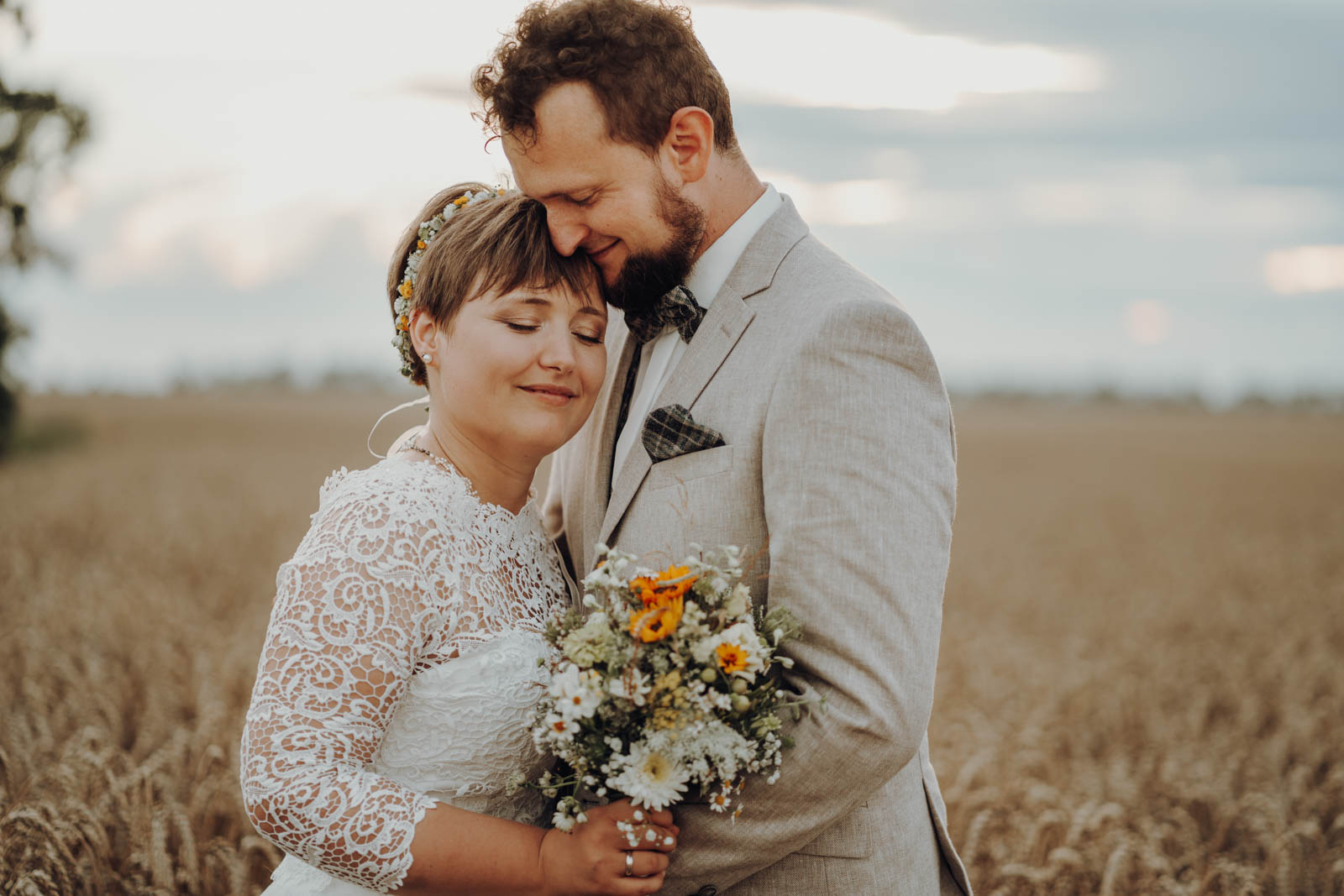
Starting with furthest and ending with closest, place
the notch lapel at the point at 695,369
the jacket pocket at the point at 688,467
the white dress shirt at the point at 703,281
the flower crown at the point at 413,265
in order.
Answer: the flower crown at the point at 413,265
the white dress shirt at the point at 703,281
the notch lapel at the point at 695,369
the jacket pocket at the point at 688,467

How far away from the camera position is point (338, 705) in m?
2.50

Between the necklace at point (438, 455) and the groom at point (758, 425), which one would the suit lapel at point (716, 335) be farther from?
the necklace at point (438, 455)

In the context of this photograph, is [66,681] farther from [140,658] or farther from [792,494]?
[792,494]

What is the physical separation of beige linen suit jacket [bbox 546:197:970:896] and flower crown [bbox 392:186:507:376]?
36.2 inches

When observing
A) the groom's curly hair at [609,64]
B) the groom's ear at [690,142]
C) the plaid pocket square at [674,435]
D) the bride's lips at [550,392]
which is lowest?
the plaid pocket square at [674,435]

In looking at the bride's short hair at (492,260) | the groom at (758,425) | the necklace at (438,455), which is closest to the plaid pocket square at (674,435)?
the groom at (758,425)

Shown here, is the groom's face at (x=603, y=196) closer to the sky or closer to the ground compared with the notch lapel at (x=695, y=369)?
closer to the sky

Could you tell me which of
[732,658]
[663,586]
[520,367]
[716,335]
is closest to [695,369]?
[716,335]

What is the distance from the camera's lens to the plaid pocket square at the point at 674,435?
273 centimetres

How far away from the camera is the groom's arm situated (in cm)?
244

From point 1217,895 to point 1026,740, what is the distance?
2210 mm

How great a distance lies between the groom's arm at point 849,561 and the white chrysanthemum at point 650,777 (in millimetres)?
357

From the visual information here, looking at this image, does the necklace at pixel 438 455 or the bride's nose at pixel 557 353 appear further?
the necklace at pixel 438 455

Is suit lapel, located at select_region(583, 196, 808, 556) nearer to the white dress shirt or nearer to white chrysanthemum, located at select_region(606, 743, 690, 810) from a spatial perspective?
the white dress shirt
